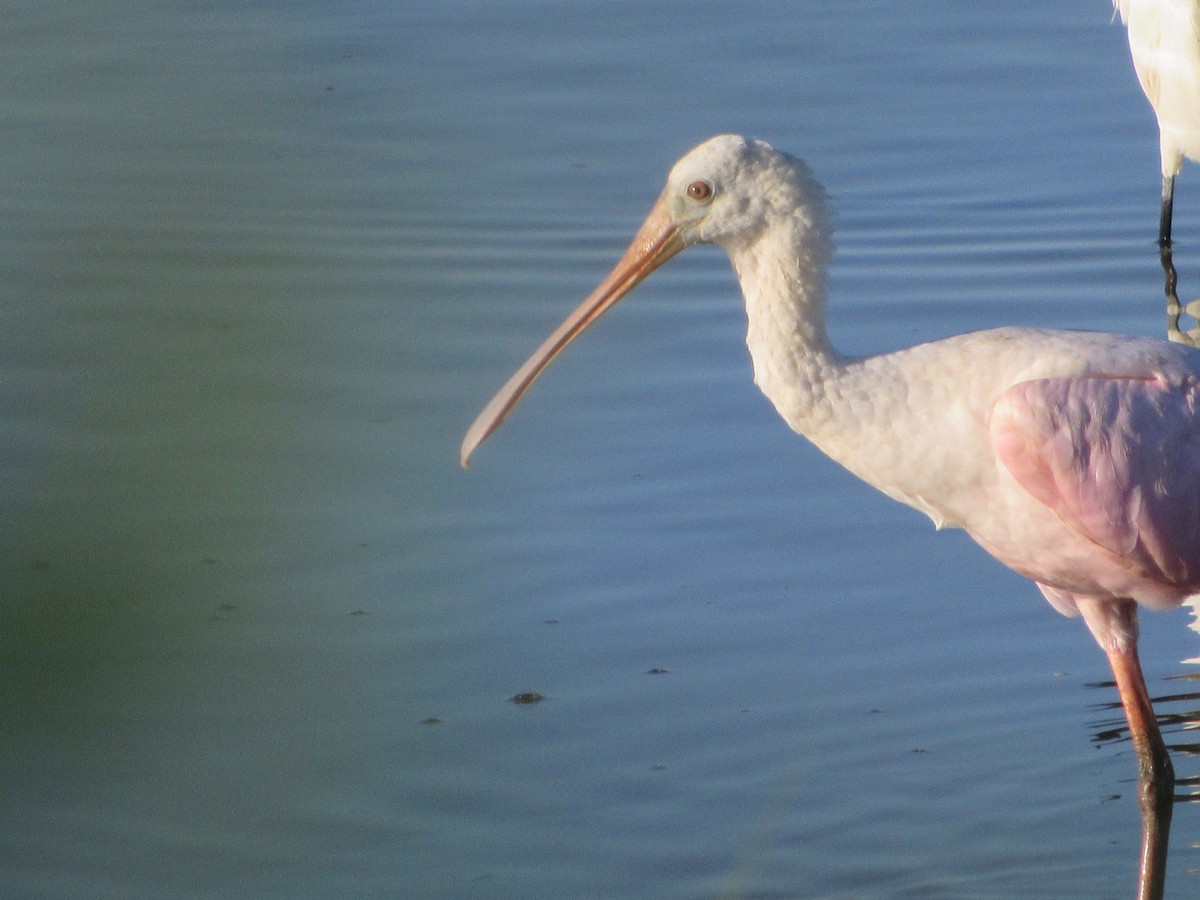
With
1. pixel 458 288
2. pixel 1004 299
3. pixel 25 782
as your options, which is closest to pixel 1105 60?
pixel 1004 299

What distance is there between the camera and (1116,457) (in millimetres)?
4699

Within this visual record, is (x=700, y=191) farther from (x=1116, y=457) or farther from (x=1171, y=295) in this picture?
(x=1171, y=295)

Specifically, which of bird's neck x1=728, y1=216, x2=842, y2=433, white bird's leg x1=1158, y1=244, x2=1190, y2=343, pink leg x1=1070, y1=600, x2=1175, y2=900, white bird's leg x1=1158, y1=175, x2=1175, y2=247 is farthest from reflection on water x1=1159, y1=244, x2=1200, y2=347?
bird's neck x1=728, y1=216, x2=842, y2=433

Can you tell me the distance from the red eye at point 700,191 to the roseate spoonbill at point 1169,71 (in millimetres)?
5603

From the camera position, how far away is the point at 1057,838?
16.0 ft

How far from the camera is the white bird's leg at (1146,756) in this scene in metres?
4.85

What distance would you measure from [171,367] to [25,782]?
946 mm

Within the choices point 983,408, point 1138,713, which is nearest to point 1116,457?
point 983,408

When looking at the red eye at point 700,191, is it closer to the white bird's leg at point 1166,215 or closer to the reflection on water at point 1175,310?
the reflection on water at point 1175,310

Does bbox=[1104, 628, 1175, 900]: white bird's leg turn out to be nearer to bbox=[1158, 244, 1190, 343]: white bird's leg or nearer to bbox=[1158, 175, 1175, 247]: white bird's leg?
bbox=[1158, 244, 1190, 343]: white bird's leg

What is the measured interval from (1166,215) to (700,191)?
5792 mm

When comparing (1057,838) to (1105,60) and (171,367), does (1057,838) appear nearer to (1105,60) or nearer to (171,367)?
(171,367)

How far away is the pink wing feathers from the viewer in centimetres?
453

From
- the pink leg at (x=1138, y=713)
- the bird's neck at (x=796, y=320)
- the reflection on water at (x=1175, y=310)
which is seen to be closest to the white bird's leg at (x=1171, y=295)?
the reflection on water at (x=1175, y=310)
